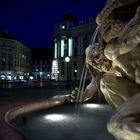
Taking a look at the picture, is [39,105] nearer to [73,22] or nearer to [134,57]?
[134,57]

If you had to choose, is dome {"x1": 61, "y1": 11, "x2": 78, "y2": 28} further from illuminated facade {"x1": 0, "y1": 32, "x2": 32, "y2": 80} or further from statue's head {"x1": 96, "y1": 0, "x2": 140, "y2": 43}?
statue's head {"x1": 96, "y1": 0, "x2": 140, "y2": 43}

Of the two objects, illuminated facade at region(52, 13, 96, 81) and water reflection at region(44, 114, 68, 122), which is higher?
illuminated facade at region(52, 13, 96, 81)

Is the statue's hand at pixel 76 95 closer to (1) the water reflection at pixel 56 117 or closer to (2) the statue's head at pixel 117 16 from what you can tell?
(1) the water reflection at pixel 56 117

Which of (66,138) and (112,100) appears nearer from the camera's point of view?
(112,100)

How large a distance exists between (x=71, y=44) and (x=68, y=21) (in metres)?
9.73

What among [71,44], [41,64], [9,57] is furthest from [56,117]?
[41,64]

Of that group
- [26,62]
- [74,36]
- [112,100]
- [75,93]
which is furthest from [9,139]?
[26,62]

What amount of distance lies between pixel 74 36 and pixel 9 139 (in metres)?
91.8

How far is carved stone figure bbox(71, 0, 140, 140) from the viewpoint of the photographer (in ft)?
11.0

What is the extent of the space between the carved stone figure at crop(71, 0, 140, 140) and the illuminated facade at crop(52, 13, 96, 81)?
79.4m

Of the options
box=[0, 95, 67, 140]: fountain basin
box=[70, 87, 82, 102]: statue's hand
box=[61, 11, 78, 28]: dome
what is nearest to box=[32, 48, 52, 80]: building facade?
box=[61, 11, 78, 28]: dome

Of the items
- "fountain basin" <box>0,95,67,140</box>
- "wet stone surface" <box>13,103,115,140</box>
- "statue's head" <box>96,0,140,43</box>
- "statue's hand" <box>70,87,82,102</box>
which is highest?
"statue's head" <box>96,0,140,43</box>

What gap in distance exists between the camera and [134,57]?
12.5 feet

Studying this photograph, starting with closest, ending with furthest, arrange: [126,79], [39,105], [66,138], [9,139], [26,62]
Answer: [9,139] < [126,79] < [66,138] < [39,105] < [26,62]
